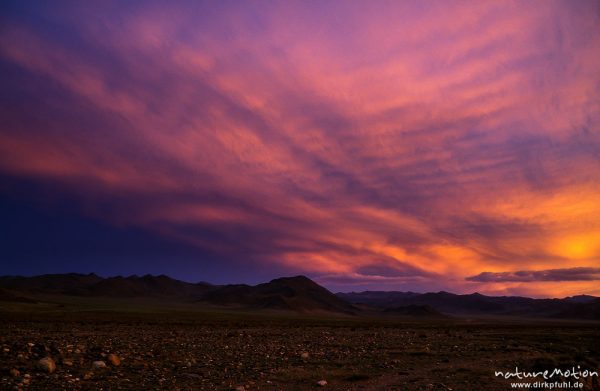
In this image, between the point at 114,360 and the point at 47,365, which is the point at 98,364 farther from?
the point at 47,365

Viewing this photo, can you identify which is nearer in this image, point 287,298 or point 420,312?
point 420,312

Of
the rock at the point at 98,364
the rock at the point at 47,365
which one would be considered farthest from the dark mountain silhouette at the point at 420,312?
the rock at the point at 47,365

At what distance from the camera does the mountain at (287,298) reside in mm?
153000

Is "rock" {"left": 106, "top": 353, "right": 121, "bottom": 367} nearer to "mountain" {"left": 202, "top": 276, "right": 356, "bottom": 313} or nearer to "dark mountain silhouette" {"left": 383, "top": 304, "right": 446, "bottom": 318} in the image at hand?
"mountain" {"left": 202, "top": 276, "right": 356, "bottom": 313}

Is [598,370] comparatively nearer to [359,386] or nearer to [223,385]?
[359,386]

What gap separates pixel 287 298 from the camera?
6265 inches

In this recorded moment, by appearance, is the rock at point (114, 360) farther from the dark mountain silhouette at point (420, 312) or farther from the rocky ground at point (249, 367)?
the dark mountain silhouette at point (420, 312)

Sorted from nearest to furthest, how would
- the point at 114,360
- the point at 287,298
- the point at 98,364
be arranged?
the point at 98,364
the point at 114,360
the point at 287,298

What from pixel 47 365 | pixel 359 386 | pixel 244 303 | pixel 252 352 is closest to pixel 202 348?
pixel 252 352

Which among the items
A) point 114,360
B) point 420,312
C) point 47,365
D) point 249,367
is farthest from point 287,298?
point 47,365

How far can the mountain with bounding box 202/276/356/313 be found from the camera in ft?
502

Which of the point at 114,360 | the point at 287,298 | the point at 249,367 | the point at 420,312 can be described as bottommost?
the point at 420,312

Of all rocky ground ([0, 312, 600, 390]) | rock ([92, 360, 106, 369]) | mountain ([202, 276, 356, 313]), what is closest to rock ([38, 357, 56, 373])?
rocky ground ([0, 312, 600, 390])

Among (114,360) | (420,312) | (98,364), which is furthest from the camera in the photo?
(420,312)
